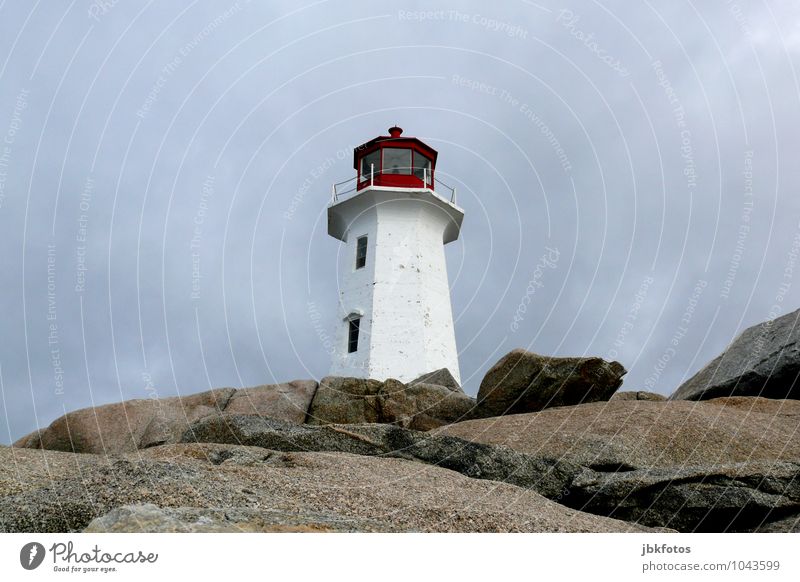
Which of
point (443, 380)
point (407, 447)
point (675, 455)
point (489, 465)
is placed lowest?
point (489, 465)

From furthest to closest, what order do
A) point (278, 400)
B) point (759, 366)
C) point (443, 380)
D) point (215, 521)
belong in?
point (443, 380)
point (278, 400)
point (759, 366)
point (215, 521)

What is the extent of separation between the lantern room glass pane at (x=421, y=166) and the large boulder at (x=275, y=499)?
22.9 m

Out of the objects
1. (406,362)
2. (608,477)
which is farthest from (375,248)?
(608,477)

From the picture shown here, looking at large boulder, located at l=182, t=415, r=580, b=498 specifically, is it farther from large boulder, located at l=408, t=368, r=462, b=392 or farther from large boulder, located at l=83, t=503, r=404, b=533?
large boulder, located at l=408, t=368, r=462, b=392

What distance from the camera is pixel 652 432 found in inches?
509

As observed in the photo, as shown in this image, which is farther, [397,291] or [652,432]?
[397,291]

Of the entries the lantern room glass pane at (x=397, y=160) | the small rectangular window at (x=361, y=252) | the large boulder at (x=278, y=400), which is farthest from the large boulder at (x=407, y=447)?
the lantern room glass pane at (x=397, y=160)

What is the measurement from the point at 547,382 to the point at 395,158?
19.1m

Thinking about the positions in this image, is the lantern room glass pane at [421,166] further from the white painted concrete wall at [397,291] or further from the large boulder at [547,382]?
the large boulder at [547,382]
